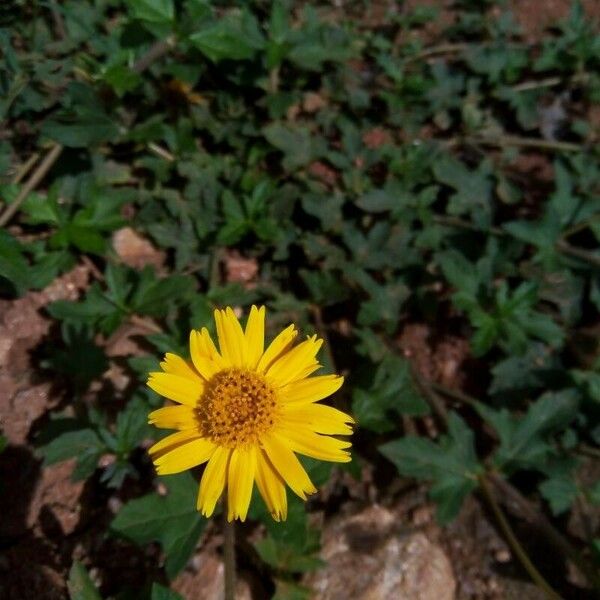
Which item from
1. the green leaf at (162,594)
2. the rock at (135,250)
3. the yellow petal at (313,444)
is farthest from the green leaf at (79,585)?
the rock at (135,250)

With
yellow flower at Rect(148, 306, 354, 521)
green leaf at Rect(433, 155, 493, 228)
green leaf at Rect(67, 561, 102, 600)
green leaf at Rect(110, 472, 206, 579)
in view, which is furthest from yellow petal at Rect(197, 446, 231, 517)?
green leaf at Rect(433, 155, 493, 228)

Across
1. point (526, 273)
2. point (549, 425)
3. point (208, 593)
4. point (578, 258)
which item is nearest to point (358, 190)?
point (526, 273)

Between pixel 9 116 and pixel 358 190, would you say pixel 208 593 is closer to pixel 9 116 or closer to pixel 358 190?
pixel 358 190

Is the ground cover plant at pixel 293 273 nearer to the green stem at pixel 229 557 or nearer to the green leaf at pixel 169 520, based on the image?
the green leaf at pixel 169 520

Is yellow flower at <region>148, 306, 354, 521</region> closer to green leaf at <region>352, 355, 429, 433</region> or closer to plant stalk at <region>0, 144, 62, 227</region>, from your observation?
green leaf at <region>352, 355, 429, 433</region>

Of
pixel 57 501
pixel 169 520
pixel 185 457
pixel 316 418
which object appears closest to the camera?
pixel 185 457

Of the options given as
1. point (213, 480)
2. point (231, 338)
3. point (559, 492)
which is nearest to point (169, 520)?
point (213, 480)

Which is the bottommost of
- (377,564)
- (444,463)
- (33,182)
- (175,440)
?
(377,564)

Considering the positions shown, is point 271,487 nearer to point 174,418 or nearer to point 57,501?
point 174,418
